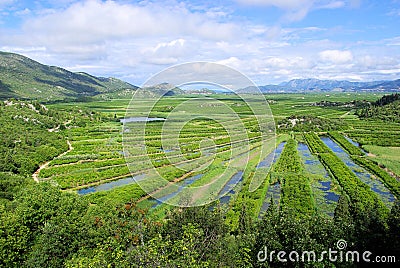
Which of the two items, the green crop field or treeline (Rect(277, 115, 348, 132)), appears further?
treeline (Rect(277, 115, 348, 132))

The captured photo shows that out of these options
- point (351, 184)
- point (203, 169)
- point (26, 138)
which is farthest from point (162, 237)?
point (26, 138)

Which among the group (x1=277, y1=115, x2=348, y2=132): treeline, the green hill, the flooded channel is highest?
the green hill

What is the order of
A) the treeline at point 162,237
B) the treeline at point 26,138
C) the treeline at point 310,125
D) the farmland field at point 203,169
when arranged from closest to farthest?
the treeline at point 162,237, the farmland field at point 203,169, the treeline at point 26,138, the treeline at point 310,125

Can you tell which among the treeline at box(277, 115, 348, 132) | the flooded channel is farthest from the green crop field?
the treeline at box(277, 115, 348, 132)

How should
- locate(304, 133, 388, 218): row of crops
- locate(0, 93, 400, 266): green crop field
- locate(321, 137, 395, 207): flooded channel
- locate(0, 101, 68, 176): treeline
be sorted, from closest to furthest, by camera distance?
locate(0, 93, 400, 266): green crop field < locate(304, 133, 388, 218): row of crops < locate(321, 137, 395, 207): flooded channel < locate(0, 101, 68, 176): treeline

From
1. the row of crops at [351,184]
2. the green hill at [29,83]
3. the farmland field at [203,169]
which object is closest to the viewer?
the farmland field at [203,169]

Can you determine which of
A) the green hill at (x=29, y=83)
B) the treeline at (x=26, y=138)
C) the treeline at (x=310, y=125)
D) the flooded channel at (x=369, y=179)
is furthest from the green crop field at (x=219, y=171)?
the green hill at (x=29, y=83)

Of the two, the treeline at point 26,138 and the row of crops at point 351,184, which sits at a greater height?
the treeline at point 26,138

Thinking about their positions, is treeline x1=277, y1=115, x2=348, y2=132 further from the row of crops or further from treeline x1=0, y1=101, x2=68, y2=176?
treeline x1=0, y1=101, x2=68, y2=176

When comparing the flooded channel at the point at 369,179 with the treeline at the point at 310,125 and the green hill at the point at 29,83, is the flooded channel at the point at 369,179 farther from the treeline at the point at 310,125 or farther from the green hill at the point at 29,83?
the green hill at the point at 29,83

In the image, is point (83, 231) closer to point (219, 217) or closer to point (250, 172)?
point (219, 217)

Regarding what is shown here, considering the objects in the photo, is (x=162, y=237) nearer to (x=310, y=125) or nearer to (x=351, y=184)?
(x=351, y=184)

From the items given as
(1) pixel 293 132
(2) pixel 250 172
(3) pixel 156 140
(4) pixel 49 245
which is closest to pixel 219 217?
(4) pixel 49 245
